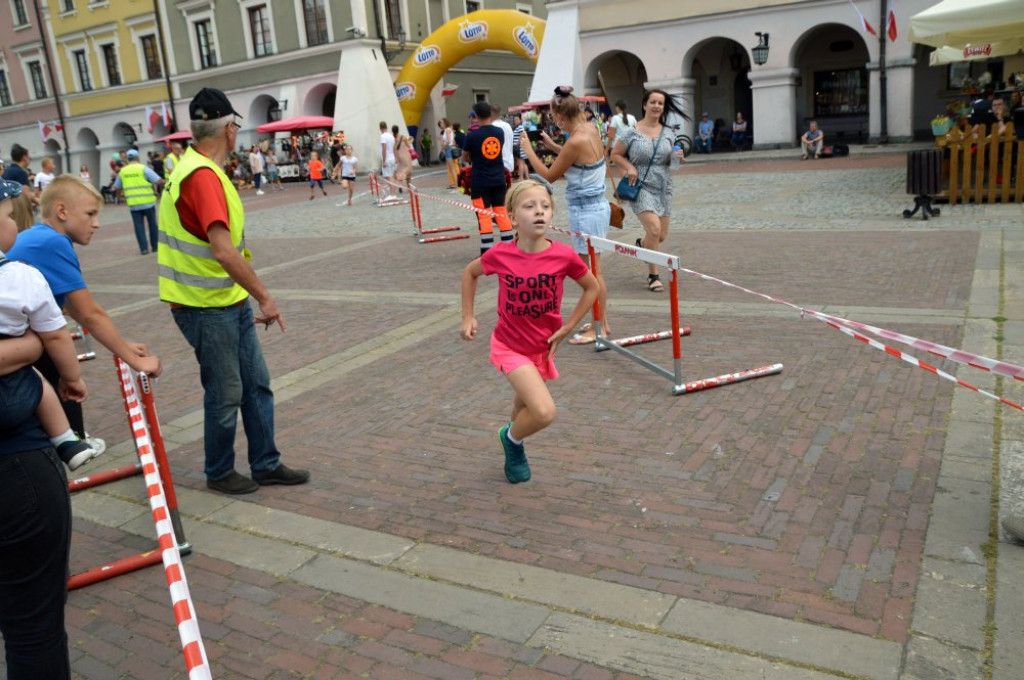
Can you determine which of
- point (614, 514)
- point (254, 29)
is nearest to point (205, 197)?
point (614, 514)

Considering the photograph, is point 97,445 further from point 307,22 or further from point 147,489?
point 307,22

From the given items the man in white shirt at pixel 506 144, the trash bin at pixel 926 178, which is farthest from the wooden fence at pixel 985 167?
the man in white shirt at pixel 506 144

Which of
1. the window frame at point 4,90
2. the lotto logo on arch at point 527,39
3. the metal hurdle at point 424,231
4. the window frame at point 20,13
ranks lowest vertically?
the metal hurdle at point 424,231

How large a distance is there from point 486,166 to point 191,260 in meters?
6.37

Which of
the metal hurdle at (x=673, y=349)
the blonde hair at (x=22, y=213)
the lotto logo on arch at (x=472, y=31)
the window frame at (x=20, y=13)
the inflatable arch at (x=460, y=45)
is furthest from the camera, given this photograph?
the window frame at (x=20, y=13)

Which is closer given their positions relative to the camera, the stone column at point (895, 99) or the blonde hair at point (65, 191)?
the blonde hair at point (65, 191)

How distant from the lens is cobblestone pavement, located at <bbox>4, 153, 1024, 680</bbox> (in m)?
2.96

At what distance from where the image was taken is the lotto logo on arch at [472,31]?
2927 cm

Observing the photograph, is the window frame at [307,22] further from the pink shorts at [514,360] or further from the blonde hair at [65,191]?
the pink shorts at [514,360]

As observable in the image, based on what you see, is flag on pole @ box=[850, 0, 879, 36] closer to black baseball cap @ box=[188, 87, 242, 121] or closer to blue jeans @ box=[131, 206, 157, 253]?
blue jeans @ box=[131, 206, 157, 253]

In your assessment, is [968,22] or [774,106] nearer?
[968,22]

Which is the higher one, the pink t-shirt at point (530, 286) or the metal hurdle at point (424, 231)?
the pink t-shirt at point (530, 286)

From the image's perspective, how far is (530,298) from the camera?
402cm

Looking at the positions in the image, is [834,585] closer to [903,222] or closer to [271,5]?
[903,222]
